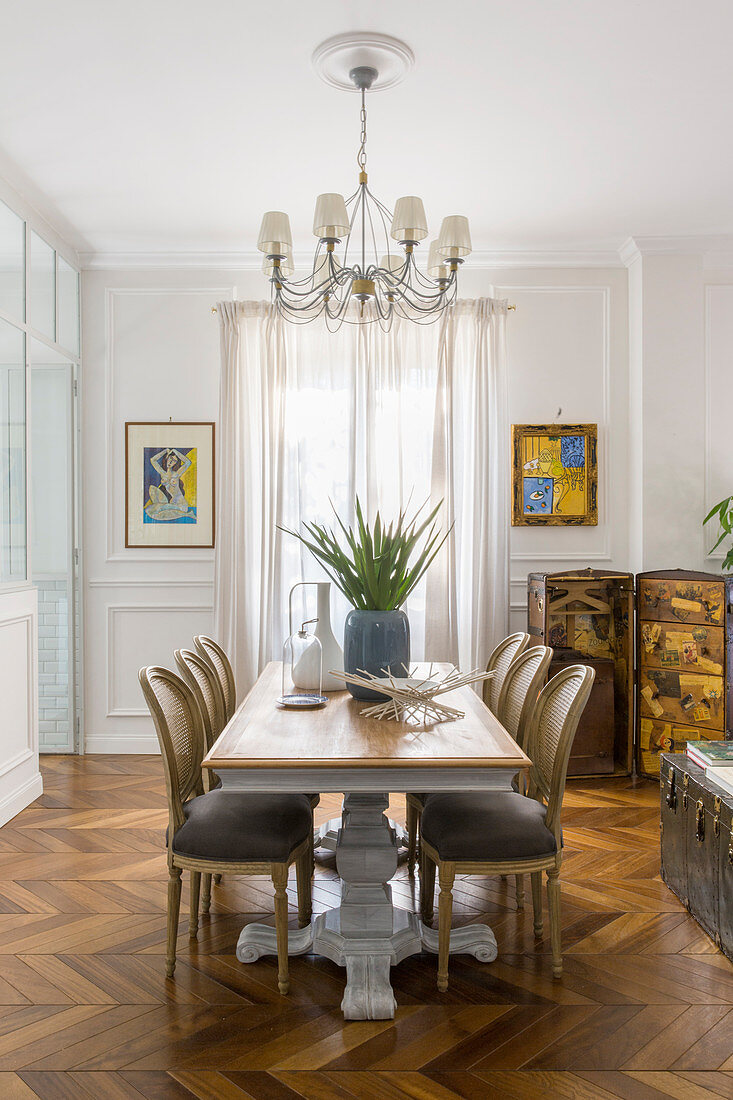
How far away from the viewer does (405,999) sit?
2.35 metres

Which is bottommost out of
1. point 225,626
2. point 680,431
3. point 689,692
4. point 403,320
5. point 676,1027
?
point 676,1027

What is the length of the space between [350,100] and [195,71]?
1.96 feet

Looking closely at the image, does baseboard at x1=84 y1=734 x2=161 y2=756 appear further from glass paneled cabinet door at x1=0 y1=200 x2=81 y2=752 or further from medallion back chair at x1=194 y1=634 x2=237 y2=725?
medallion back chair at x1=194 y1=634 x2=237 y2=725

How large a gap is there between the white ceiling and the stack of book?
8.01 feet

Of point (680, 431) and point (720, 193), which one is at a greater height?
point (720, 193)

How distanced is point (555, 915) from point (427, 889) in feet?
1.55

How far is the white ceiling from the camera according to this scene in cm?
273

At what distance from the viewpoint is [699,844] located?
276 centimetres

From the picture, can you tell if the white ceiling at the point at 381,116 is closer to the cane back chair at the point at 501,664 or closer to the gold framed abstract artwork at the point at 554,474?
the gold framed abstract artwork at the point at 554,474

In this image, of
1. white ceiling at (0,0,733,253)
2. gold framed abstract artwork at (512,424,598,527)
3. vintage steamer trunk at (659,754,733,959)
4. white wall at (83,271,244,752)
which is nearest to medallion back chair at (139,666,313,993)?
vintage steamer trunk at (659,754,733,959)

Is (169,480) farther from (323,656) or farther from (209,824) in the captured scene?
(209,824)

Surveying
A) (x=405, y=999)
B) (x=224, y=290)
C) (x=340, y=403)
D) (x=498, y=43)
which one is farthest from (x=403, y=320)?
(x=405, y=999)

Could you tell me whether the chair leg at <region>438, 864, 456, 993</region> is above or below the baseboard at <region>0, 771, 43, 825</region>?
above

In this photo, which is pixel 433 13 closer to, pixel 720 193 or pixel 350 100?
pixel 350 100
